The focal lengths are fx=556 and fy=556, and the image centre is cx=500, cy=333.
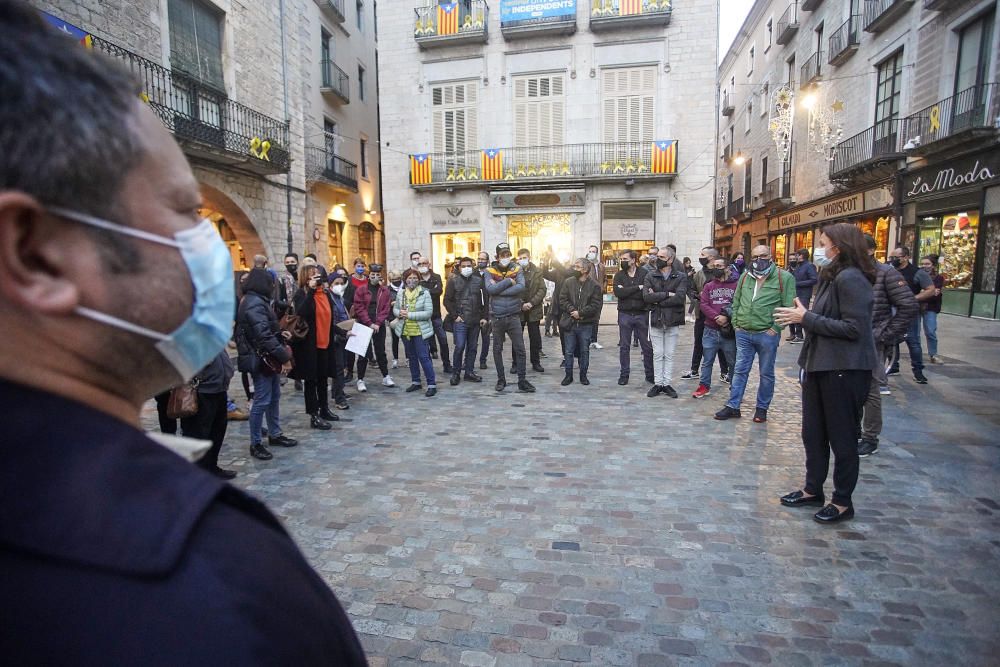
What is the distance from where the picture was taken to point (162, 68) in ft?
37.0

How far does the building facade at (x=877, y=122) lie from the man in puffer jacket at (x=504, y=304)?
12.7 m

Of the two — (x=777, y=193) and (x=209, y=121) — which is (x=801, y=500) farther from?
(x=777, y=193)

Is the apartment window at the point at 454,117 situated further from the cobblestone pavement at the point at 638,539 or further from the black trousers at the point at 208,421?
the black trousers at the point at 208,421

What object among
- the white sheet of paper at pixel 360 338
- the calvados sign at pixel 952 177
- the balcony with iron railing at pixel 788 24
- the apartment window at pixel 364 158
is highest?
the balcony with iron railing at pixel 788 24

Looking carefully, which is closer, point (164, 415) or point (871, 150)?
point (164, 415)

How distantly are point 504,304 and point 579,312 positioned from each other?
3.72 ft

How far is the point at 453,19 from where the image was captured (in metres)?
19.7

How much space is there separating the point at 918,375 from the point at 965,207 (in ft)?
33.4

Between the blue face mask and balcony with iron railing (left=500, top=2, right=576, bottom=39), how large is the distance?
817 inches

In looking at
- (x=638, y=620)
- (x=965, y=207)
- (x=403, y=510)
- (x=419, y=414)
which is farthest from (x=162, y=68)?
(x=965, y=207)

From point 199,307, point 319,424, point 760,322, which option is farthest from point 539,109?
point 199,307

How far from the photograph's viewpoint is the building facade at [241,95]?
1112 centimetres

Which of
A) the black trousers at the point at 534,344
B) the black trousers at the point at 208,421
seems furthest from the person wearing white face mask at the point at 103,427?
the black trousers at the point at 534,344

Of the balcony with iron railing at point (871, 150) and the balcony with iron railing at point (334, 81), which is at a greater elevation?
the balcony with iron railing at point (334, 81)
